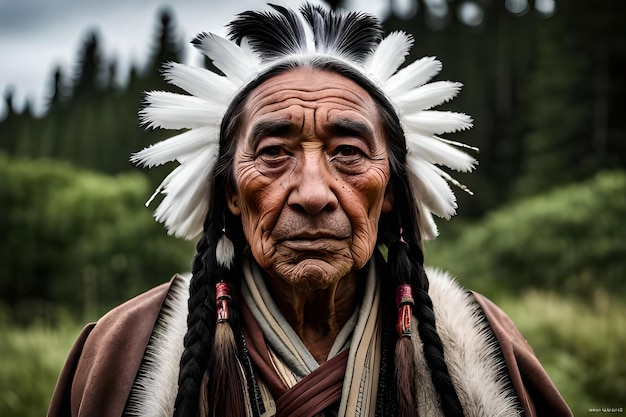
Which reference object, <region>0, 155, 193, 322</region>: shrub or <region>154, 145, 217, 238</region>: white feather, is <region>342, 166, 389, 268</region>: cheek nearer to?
<region>154, 145, 217, 238</region>: white feather

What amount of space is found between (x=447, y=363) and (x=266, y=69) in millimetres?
1281

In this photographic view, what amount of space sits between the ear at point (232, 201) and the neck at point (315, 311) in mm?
290

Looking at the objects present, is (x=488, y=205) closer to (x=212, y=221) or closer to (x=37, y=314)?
(x=37, y=314)

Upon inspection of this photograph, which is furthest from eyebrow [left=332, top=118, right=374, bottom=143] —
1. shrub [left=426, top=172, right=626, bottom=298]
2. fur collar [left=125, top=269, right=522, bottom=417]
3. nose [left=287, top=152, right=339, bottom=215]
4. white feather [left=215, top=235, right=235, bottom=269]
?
shrub [left=426, top=172, right=626, bottom=298]

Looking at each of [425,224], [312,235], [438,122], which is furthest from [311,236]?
[438,122]

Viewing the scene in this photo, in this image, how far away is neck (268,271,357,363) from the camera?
2475 mm

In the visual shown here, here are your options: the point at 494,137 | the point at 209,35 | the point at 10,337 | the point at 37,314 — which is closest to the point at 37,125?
the point at 494,137

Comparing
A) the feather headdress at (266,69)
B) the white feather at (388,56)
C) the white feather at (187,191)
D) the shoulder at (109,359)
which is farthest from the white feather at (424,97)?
the shoulder at (109,359)

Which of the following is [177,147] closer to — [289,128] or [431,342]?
[289,128]

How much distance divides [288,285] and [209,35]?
103 cm

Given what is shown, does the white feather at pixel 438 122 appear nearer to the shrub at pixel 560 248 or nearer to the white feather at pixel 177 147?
the white feather at pixel 177 147

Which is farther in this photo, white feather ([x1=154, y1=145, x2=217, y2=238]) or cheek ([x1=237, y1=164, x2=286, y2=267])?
white feather ([x1=154, y1=145, x2=217, y2=238])

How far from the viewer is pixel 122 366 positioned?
2355mm

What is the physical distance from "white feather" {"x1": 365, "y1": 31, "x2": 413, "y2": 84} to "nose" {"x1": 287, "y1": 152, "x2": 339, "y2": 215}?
1.81 feet
